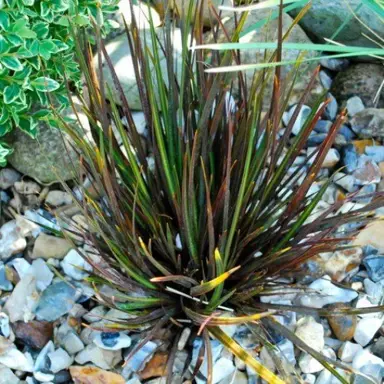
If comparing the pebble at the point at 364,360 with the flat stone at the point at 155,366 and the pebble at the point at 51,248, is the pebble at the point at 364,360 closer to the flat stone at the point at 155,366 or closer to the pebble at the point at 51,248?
the flat stone at the point at 155,366

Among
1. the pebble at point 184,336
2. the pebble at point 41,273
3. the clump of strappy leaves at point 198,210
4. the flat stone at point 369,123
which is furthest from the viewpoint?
the flat stone at point 369,123

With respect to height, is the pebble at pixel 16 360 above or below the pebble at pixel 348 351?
below

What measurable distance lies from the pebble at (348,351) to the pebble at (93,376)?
1.64 feet

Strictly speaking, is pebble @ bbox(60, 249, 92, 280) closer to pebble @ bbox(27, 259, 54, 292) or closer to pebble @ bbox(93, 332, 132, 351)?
pebble @ bbox(27, 259, 54, 292)

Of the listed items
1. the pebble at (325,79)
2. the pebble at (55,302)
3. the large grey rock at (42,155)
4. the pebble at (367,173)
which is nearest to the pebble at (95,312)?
the pebble at (55,302)

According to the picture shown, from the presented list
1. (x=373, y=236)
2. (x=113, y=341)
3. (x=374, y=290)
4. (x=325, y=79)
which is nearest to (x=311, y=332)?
(x=374, y=290)

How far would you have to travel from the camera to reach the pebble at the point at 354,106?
6.84 feet

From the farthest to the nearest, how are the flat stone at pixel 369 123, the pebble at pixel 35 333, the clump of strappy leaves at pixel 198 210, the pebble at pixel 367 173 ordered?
the flat stone at pixel 369 123 < the pebble at pixel 367 173 < the pebble at pixel 35 333 < the clump of strappy leaves at pixel 198 210

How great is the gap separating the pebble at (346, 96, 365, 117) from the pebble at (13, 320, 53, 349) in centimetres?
107

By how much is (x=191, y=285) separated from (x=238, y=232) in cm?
16

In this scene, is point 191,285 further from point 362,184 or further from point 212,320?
point 362,184

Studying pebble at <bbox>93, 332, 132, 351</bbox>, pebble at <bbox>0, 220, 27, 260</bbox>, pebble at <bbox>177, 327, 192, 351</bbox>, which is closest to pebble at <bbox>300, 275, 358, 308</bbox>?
pebble at <bbox>177, 327, 192, 351</bbox>

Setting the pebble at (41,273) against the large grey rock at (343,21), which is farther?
the large grey rock at (343,21)

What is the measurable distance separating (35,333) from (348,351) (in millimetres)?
730
